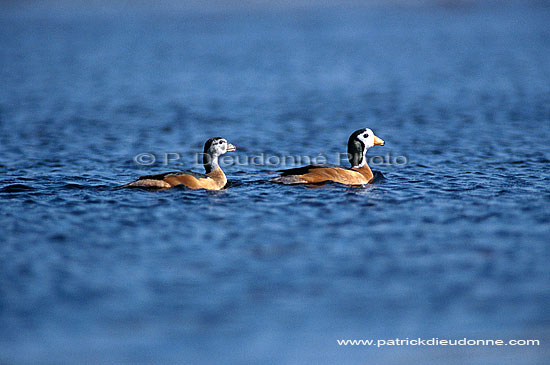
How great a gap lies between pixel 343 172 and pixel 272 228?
403cm

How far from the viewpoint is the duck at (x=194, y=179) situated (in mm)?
14938

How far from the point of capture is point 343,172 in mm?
16047

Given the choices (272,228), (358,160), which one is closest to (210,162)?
(358,160)

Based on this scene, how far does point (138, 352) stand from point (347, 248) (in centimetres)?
405

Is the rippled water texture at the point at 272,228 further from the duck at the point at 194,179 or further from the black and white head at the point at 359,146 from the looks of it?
the black and white head at the point at 359,146

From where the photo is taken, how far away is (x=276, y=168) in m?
18.8

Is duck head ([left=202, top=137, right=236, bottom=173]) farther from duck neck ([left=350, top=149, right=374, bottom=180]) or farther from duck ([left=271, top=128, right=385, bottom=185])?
duck neck ([left=350, top=149, right=374, bottom=180])

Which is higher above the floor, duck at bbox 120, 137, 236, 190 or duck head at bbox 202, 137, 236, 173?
duck head at bbox 202, 137, 236, 173

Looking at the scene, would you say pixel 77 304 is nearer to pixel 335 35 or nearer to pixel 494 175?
pixel 494 175

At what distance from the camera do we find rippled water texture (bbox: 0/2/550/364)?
28.0ft

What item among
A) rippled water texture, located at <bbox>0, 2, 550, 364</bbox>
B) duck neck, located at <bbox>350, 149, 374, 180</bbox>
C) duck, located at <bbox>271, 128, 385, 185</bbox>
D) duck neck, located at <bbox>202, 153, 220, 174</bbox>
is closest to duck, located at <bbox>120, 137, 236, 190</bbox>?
duck neck, located at <bbox>202, 153, 220, 174</bbox>

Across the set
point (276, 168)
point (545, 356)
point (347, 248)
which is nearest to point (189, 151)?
point (276, 168)

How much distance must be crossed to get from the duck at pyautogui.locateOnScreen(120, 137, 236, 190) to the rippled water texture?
0.20m

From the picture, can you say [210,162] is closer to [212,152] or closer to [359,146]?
[212,152]
